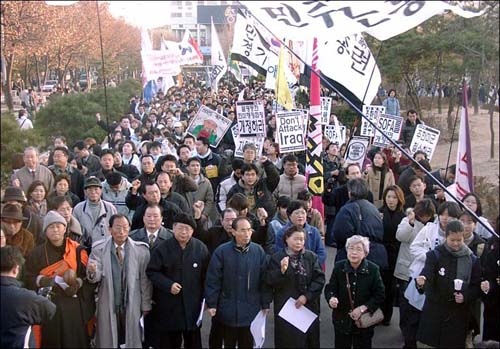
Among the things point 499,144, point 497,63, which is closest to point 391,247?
point 497,63

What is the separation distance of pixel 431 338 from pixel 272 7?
119 inches

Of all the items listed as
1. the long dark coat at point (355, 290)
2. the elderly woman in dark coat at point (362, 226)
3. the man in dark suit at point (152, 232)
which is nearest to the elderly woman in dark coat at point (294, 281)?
the long dark coat at point (355, 290)

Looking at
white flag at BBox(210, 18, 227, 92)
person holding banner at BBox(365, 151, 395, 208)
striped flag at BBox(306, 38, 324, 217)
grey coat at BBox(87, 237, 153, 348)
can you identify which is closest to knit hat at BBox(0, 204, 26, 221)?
grey coat at BBox(87, 237, 153, 348)

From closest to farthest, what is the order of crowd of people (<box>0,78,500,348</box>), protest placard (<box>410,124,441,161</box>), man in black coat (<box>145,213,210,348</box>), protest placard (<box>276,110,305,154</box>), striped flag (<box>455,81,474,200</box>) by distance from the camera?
crowd of people (<box>0,78,500,348</box>)
man in black coat (<box>145,213,210,348</box>)
striped flag (<box>455,81,474,200</box>)
protest placard (<box>276,110,305,154</box>)
protest placard (<box>410,124,441,161</box>)

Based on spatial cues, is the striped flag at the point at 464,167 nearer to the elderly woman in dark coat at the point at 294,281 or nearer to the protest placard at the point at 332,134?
the elderly woman in dark coat at the point at 294,281

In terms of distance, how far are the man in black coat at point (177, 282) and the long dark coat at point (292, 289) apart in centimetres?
56

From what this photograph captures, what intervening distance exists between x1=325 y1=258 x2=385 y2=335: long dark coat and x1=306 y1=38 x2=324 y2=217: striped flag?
1.80m

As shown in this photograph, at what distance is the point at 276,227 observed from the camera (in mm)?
5773

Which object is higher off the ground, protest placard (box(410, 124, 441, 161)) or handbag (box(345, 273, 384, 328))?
protest placard (box(410, 124, 441, 161))

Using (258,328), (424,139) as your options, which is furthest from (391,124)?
(258,328)

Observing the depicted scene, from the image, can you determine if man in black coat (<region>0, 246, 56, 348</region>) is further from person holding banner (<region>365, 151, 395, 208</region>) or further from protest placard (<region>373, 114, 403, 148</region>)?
protest placard (<region>373, 114, 403, 148</region>)

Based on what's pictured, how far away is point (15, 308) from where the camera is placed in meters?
3.55

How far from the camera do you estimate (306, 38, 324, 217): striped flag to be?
6.46m

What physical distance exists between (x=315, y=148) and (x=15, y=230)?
3249mm
